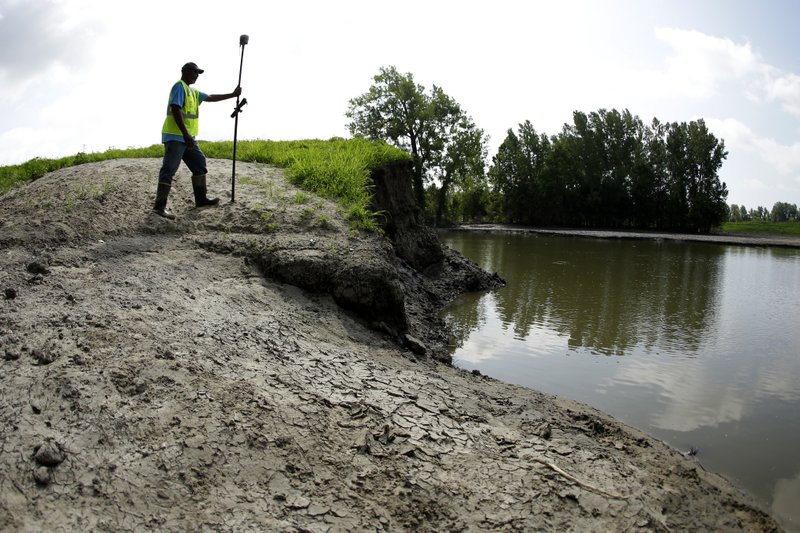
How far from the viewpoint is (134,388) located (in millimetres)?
4105

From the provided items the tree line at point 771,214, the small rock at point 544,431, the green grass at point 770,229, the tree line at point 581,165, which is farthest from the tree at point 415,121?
the tree line at point 771,214

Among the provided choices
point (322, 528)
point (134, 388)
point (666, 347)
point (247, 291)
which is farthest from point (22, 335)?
point (666, 347)

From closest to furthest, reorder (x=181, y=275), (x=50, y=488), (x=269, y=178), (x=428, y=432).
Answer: (x=50, y=488) < (x=428, y=432) < (x=181, y=275) < (x=269, y=178)

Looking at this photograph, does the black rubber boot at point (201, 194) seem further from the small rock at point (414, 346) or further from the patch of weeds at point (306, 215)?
the small rock at point (414, 346)

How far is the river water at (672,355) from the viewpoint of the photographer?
17.9 feet

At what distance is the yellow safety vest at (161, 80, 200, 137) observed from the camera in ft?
26.6

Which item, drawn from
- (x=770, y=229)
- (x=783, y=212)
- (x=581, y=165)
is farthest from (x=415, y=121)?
(x=783, y=212)

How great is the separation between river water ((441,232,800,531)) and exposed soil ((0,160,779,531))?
2.66 feet

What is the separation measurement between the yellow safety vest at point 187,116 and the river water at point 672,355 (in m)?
5.27

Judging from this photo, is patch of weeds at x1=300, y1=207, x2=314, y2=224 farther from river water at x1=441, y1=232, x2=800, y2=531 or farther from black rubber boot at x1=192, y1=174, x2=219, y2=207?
river water at x1=441, y1=232, x2=800, y2=531

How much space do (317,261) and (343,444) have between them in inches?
142

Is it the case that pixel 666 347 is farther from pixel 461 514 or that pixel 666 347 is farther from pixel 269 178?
pixel 269 178

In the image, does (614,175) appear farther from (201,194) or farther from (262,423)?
(262,423)

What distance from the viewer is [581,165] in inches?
2286
